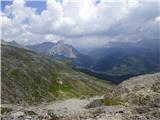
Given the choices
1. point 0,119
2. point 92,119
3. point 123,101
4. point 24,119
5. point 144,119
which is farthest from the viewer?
point 123,101

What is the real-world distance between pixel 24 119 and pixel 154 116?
16.0 m

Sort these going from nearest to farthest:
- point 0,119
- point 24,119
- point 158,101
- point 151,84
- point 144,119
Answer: point 144,119 < point 24,119 < point 0,119 < point 158,101 < point 151,84

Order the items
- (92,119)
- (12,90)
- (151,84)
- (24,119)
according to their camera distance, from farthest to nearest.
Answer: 1. (12,90)
2. (151,84)
3. (24,119)
4. (92,119)

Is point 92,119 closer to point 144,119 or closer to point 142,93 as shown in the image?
point 144,119

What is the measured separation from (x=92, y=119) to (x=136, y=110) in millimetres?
8681

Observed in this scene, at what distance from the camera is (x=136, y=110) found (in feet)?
152

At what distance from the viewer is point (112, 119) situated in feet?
128

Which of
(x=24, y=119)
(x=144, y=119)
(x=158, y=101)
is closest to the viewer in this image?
(x=144, y=119)

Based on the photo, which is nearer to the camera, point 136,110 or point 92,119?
point 92,119

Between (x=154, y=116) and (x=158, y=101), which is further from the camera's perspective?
(x=158, y=101)

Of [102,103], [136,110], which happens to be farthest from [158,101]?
[136,110]

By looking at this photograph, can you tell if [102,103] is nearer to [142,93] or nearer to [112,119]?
[142,93]

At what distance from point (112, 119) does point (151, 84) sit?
34352 mm

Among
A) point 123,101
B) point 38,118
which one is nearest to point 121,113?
point 38,118
